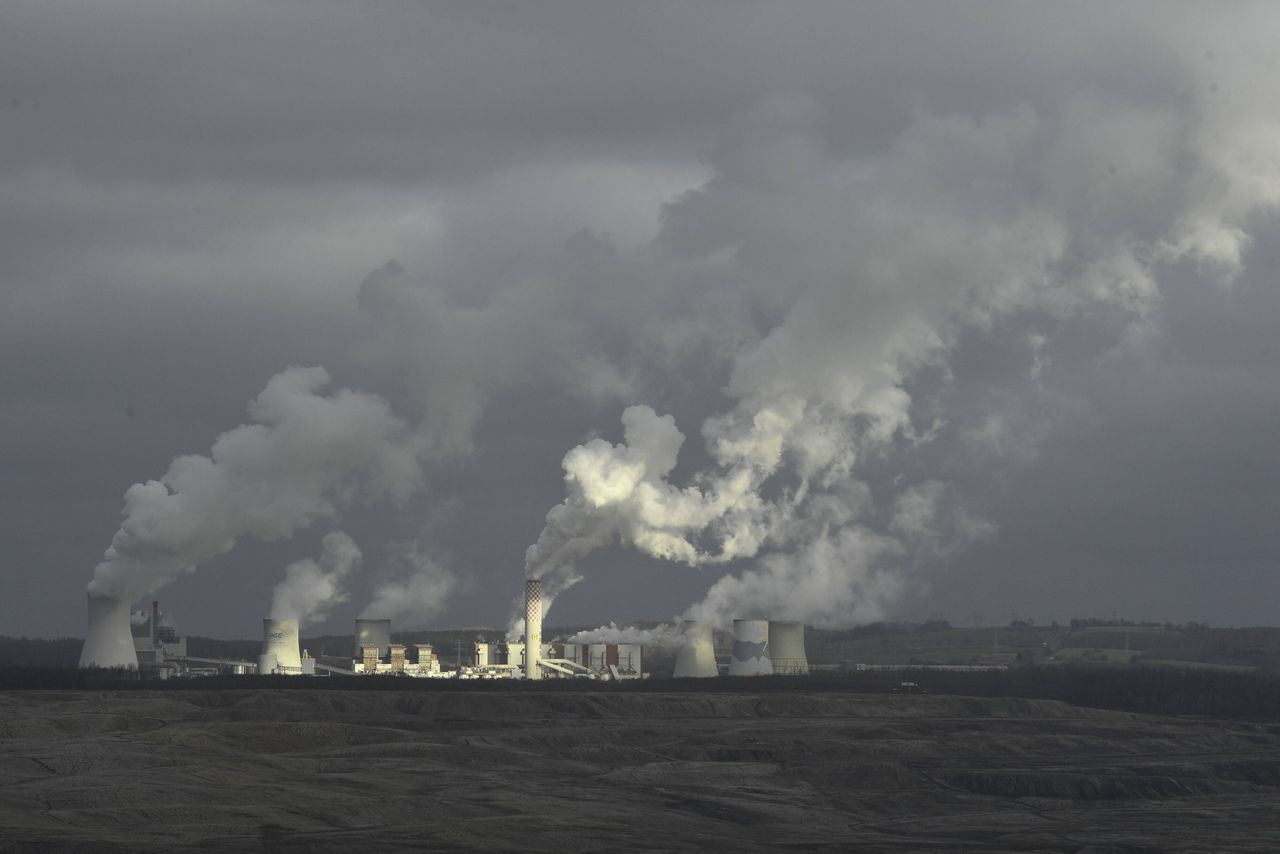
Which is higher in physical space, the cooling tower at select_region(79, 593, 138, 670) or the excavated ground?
the cooling tower at select_region(79, 593, 138, 670)

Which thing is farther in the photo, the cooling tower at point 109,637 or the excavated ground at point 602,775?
the cooling tower at point 109,637

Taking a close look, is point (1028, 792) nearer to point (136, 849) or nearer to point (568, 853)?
point (568, 853)

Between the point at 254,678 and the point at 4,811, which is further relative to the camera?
the point at 254,678

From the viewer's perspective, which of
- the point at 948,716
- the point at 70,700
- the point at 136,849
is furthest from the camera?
the point at 948,716

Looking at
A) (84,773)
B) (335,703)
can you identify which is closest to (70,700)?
(335,703)

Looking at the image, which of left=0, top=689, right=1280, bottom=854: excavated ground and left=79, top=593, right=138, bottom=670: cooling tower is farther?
left=79, top=593, right=138, bottom=670: cooling tower

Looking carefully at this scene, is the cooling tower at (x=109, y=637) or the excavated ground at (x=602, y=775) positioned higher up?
the cooling tower at (x=109, y=637)
